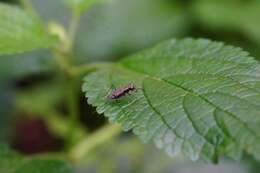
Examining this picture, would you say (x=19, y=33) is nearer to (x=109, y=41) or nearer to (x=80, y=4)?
(x=80, y=4)

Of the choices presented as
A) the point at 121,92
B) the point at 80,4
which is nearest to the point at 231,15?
the point at 80,4

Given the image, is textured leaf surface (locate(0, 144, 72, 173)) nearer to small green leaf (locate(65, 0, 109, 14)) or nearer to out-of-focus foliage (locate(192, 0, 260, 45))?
small green leaf (locate(65, 0, 109, 14))

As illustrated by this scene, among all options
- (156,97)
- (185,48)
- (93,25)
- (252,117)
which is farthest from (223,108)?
(93,25)

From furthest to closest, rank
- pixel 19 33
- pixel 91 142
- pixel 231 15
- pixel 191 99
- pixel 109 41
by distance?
pixel 231 15, pixel 109 41, pixel 91 142, pixel 19 33, pixel 191 99

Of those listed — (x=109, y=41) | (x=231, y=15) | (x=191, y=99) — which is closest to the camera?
(x=191, y=99)

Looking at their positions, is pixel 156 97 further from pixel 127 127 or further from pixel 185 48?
pixel 185 48
